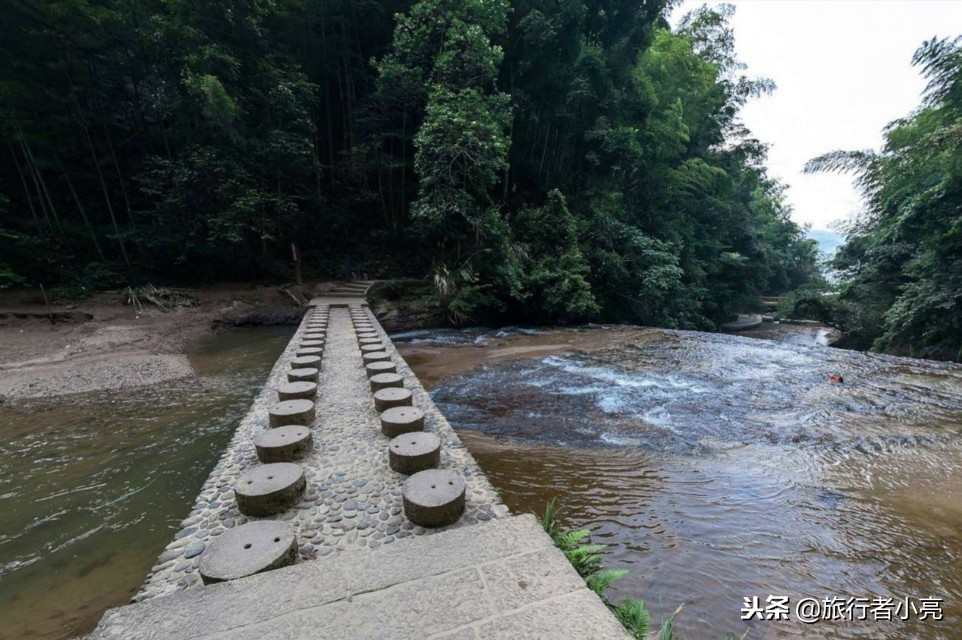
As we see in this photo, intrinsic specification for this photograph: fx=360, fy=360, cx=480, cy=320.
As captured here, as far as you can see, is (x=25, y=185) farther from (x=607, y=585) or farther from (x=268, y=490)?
(x=607, y=585)

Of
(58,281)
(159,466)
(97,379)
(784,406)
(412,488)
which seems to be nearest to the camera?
(412,488)

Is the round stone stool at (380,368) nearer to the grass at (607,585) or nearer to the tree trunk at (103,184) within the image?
the grass at (607,585)

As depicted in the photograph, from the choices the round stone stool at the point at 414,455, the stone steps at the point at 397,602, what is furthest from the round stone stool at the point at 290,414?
the stone steps at the point at 397,602

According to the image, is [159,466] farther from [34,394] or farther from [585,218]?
[585,218]

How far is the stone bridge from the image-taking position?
55.6 inches

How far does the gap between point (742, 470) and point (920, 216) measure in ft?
33.4

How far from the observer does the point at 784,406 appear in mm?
5180

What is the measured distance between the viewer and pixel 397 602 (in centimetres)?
151

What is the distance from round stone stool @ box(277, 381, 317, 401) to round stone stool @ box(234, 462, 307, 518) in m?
1.28

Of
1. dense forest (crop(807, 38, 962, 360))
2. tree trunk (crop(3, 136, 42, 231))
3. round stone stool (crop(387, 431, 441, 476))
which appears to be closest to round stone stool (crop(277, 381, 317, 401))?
round stone stool (crop(387, 431, 441, 476))

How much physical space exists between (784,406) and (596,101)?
40.4 feet

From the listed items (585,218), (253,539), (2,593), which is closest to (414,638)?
(253,539)

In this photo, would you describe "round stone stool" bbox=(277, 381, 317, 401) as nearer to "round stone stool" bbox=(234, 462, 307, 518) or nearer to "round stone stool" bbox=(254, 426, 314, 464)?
"round stone stool" bbox=(254, 426, 314, 464)

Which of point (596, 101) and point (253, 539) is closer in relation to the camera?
point (253, 539)
